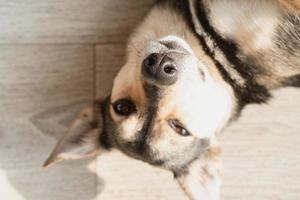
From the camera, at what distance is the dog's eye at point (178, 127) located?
1.41 metres

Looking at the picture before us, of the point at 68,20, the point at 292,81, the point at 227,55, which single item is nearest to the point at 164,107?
the point at 227,55

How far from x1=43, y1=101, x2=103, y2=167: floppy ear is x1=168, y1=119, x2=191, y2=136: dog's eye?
309 mm

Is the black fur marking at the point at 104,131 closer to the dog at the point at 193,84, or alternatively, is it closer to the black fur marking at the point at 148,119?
the dog at the point at 193,84

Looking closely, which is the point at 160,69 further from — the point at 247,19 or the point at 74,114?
the point at 74,114

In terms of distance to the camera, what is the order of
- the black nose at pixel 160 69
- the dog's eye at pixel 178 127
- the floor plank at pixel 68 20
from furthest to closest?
the floor plank at pixel 68 20 → the dog's eye at pixel 178 127 → the black nose at pixel 160 69

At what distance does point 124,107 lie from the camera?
1.43m

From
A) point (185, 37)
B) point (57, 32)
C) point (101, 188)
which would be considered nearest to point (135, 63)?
point (185, 37)

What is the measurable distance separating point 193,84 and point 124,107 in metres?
0.22

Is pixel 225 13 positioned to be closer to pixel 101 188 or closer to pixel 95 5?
pixel 95 5

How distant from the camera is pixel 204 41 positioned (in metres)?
1.54

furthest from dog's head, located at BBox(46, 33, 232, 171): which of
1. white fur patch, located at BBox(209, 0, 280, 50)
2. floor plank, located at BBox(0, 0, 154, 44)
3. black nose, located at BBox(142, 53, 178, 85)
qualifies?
floor plank, located at BBox(0, 0, 154, 44)

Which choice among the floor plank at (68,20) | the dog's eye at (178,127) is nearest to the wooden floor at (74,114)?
the floor plank at (68,20)

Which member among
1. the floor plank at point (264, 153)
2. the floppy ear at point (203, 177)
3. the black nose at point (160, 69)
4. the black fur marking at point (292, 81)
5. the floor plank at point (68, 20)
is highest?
the black nose at point (160, 69)

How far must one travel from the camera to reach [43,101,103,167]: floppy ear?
1591 millimetres
